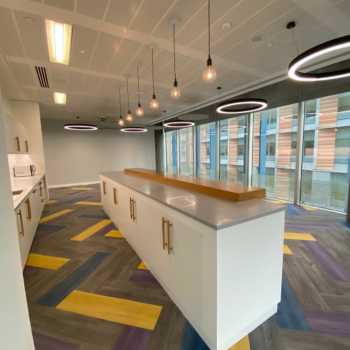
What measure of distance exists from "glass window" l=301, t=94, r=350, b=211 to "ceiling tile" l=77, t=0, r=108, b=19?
483 cm

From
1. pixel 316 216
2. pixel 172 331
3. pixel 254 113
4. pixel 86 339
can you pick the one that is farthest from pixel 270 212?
pixel 254 113

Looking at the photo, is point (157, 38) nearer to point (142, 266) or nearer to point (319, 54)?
point (319, 54)

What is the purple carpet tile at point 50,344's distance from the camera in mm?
1596

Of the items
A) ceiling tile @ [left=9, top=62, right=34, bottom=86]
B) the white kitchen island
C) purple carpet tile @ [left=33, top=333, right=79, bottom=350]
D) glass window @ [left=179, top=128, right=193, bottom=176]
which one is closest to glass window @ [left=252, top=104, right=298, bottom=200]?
glass window @ [left=179, top=128, right=193, bottom=176]

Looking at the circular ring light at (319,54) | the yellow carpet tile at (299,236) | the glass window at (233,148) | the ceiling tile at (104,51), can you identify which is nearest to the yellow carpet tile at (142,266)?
the yellow carpet tile at (299,236)

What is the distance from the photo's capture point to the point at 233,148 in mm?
6930

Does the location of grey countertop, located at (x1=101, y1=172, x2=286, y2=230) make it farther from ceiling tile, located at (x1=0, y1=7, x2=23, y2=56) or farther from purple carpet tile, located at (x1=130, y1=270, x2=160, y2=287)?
ceiling tile, located at (x1=0, y1=7, x2=23, y2=56)

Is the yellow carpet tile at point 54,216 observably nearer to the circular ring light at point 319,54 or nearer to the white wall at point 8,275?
the white wall at point 8,275

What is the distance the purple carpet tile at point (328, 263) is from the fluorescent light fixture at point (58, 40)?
15.5ft

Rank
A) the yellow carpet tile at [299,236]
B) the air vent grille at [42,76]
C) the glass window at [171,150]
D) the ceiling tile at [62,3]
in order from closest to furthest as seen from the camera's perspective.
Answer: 1. the ceiling tile at [62,3]
2. the yellow carpet tile at [299,236]
3. the air vent grille at [42,76]
4. the glass window at [171,150]

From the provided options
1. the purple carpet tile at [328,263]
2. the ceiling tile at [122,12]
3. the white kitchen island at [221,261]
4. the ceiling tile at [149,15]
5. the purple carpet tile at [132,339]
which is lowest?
the purple carpet tile at [132,339]

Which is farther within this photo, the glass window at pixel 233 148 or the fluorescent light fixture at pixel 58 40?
the glass window at pixel 233 148

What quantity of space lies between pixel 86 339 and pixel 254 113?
6.32 metres

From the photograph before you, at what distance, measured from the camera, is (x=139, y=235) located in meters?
2.75
